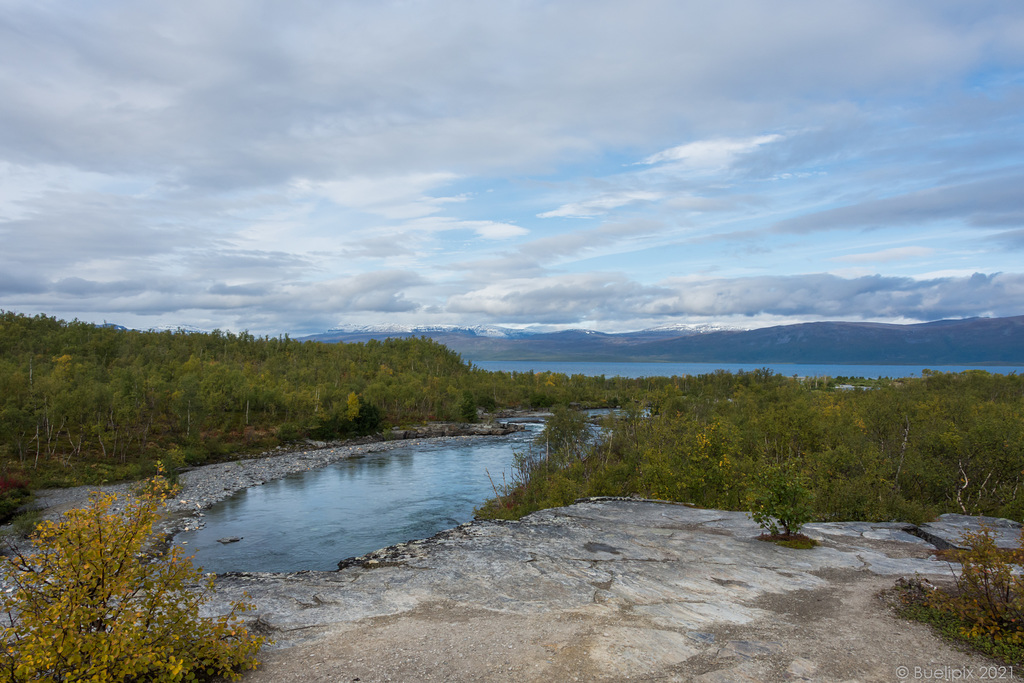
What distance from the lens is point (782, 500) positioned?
1594 cm

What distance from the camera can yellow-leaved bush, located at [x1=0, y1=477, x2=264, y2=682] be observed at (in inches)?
261

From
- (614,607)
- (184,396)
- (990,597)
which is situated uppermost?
(184,396)

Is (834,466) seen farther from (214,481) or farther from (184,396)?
(184,396)

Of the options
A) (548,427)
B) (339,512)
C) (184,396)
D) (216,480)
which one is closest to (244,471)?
(216,480)

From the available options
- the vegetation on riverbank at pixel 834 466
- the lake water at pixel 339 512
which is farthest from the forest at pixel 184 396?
the vegetation on riverbank at pixel 834 466

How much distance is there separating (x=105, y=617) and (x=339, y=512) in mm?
30307

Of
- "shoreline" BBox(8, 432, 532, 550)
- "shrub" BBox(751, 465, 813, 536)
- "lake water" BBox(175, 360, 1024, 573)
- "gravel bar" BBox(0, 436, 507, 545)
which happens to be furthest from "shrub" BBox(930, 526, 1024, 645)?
"gravel bar" BBox(0, 436, 507, 545)

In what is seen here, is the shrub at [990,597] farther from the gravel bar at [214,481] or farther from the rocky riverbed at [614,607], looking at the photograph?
the gravel bar at [214,481]

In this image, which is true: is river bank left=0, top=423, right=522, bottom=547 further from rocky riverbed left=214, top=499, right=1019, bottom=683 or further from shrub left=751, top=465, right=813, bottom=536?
shrub left=751, top=465, right=813, bottom=536

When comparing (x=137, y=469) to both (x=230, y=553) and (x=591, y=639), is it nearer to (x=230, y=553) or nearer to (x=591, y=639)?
(x=230, y=553)

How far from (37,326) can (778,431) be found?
134 metres

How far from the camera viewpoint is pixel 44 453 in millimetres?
49188

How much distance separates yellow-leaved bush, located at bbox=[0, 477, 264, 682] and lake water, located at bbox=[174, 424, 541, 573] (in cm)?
1039

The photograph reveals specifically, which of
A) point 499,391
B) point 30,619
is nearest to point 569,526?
point 30,619
